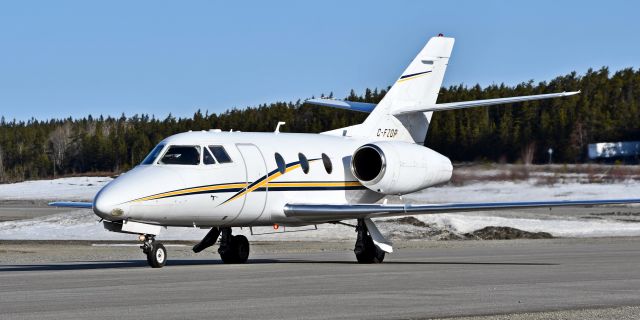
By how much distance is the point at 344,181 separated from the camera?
2608 cm

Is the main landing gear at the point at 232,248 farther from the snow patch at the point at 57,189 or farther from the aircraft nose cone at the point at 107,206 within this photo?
the snow patch at the point at 57,189

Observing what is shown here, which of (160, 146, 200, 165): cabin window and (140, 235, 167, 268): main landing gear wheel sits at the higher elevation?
(160, 146, 200, 165): cabin window

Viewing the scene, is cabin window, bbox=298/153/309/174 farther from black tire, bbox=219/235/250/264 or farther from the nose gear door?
black tire, bbox=219/235/250/264

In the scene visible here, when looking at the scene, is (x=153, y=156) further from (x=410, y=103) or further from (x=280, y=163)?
(x=410, y=103)

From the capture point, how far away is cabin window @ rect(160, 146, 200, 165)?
22.3m

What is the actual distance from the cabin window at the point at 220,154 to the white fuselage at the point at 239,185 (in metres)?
0.09

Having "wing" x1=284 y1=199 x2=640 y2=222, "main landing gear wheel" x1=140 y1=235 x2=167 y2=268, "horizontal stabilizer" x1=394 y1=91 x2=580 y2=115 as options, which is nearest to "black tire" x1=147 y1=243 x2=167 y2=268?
"main landing gear wheel" x1=140 y1=235 x2=167 y2=268

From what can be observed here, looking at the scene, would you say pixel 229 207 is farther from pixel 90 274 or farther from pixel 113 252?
pixel 113 252

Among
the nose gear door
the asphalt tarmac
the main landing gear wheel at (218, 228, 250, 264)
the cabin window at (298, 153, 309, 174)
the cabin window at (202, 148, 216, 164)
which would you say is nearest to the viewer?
the asphalt tarmac

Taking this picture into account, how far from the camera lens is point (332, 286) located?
682 inches

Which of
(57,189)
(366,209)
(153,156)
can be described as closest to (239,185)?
(153,156)

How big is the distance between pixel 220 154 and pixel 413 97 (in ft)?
22.6

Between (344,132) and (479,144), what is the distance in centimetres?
1909

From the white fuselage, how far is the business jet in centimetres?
2
